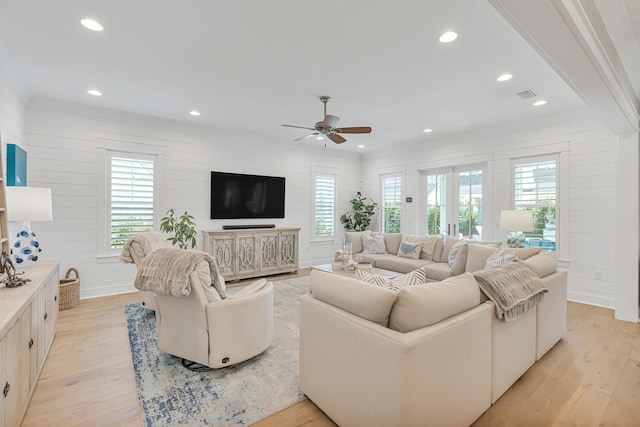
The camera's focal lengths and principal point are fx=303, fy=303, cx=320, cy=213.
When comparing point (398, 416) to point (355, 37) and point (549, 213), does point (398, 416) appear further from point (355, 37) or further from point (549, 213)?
point (549, 213)

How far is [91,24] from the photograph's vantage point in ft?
8.12

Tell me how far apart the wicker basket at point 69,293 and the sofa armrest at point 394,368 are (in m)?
3.63

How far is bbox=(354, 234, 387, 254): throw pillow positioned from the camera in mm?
5696

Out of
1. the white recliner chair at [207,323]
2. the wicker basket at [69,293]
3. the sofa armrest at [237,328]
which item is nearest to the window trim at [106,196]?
the wicker basket at [69,293]

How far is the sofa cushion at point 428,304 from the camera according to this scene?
1557 mm

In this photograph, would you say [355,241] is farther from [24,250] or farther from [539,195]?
[24,250]

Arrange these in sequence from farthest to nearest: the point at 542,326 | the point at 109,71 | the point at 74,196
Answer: the point at 74,196
the point at 109,71
the point at 542,326

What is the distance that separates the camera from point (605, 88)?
7.82 ft

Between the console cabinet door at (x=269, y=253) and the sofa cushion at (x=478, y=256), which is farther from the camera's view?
the console cabinet door at (x=269, y=253)

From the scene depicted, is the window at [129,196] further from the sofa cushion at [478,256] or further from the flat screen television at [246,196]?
the sofa cushion at [478,256]

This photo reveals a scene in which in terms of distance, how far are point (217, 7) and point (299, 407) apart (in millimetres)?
2920

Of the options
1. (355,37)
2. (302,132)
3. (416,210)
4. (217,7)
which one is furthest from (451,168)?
(217,7)

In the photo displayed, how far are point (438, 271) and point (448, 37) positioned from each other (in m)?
3.03

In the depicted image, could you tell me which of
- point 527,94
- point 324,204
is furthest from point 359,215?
point 527,94
